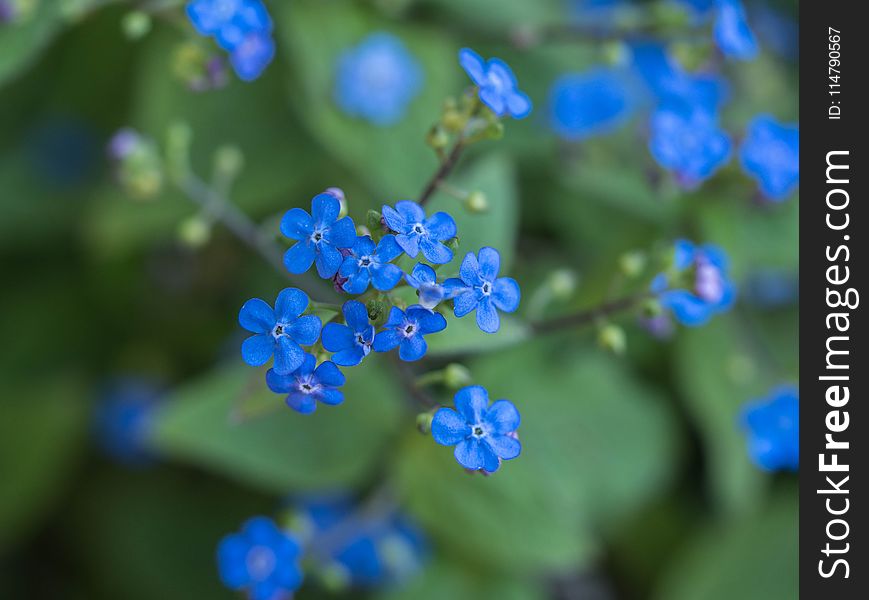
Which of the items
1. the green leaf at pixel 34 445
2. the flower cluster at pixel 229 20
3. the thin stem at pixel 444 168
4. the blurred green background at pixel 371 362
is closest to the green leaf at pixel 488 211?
the blurred green background at pixel 371 362

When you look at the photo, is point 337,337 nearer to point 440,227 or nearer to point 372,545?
point 440,227

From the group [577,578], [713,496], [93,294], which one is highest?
[93,294]

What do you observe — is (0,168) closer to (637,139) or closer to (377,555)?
(377,555)

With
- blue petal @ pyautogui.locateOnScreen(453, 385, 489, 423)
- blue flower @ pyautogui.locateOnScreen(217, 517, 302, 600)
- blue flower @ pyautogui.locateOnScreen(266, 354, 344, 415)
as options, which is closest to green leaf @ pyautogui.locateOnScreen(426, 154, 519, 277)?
blue petal @ pyautogui.locateOnScreen(453, 385, 489, 423)

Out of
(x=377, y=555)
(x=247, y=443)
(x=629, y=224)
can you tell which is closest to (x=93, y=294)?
(x=247, y=443)

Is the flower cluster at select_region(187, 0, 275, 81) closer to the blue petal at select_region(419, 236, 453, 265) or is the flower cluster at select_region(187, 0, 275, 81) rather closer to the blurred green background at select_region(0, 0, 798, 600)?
the blurred green background at select_region(0, 0, 798, 600)

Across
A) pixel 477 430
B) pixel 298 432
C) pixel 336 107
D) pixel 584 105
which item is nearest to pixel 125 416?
pixel 298 432
